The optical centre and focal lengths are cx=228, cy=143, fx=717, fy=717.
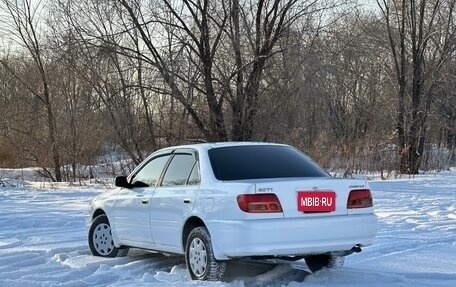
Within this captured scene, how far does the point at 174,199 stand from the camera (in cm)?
763

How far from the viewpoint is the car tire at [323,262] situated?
309 inches

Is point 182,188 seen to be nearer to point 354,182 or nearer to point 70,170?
point 354,182

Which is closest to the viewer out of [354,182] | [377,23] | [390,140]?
[354,182]

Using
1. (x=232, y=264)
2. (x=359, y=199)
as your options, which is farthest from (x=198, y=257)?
(x=359, y=199)

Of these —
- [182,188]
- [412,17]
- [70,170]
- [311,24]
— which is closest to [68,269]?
[182,188]

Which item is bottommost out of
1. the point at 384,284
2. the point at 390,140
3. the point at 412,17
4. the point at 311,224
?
the point at 384,284

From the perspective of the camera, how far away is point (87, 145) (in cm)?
2922

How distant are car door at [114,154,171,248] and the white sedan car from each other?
0.01 m

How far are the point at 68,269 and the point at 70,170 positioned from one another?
70.8ft

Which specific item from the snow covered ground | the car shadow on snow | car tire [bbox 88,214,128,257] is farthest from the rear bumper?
car tire [bbox 88,214,128,257]

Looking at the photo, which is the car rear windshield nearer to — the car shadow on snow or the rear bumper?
the rear bumper

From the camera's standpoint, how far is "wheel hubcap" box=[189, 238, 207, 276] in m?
7.08

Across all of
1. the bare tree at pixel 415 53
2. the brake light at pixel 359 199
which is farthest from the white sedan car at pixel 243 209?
the bare tree at pixel 415 53

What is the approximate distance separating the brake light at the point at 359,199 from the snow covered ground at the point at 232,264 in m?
0.76
